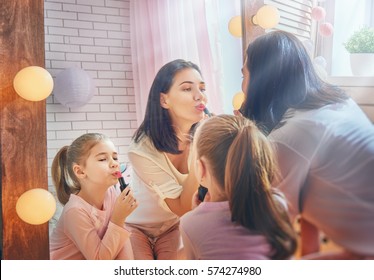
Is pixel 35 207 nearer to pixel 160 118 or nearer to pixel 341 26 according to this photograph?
pixel 160 118

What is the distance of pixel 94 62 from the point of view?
226cm

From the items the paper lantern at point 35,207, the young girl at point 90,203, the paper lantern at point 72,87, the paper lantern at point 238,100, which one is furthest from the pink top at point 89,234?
the paper lantern at point 238,100

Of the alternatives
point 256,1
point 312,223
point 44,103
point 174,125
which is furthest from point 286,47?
point 44,103

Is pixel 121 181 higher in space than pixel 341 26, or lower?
lower

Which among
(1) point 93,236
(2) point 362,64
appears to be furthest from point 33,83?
(2) point 362,64

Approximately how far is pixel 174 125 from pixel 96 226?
60cm

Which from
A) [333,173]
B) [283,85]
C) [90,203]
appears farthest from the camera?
[90,203]

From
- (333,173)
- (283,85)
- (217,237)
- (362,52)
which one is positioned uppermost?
(362,52)

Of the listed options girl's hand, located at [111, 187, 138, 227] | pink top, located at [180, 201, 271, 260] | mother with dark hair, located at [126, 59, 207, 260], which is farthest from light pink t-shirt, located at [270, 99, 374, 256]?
girl's hand, located at [111, 187, 138, 227]

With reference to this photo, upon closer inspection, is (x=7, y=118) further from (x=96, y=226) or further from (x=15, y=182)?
(x=96, y=226)

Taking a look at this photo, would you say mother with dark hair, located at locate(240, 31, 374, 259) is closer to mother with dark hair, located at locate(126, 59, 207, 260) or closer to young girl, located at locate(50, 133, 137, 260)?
mother with dark hair, located at locate(126, 59, 207, 260)

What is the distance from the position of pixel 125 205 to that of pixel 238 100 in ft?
2.40

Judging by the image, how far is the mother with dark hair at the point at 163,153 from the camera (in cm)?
223

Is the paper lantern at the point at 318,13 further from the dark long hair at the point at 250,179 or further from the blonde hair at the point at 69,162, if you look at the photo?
the blonde hair at the point at 69,162
